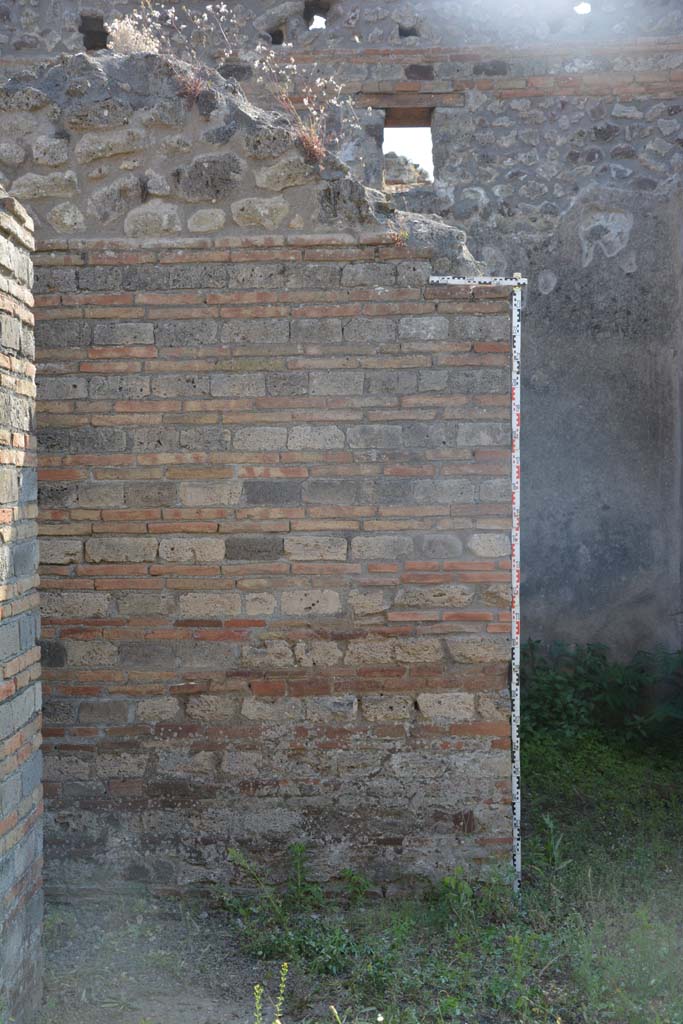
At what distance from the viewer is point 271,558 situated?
4523 mm

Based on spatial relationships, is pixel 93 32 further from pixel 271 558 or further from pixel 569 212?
pixel 271 558

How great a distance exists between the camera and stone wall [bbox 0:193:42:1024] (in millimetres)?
3188

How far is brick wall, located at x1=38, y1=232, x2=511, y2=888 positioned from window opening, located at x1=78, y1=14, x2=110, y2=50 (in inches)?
146

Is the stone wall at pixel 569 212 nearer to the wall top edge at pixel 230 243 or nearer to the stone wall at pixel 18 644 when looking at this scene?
the wall top edge at pixel 230 243

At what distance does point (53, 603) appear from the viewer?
4.52 metres

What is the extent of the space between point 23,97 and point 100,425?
5.10ft

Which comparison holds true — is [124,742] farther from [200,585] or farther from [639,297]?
[639,297]

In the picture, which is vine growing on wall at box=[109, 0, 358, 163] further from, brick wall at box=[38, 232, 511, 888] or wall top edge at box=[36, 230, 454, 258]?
brick wall at box=[38, 232, 511, 888]

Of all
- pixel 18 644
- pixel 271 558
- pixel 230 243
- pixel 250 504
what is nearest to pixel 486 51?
pixel 230 243

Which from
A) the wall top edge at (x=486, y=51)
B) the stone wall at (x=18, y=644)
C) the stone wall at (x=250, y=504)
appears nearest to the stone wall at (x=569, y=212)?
the wall top edge at (x=486, y=51)

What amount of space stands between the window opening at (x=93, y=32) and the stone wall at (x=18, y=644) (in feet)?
15.1

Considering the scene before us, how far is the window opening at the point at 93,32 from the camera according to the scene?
285 inches

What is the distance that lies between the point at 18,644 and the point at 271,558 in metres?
1.43

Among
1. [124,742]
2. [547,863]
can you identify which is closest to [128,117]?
[124,742]
